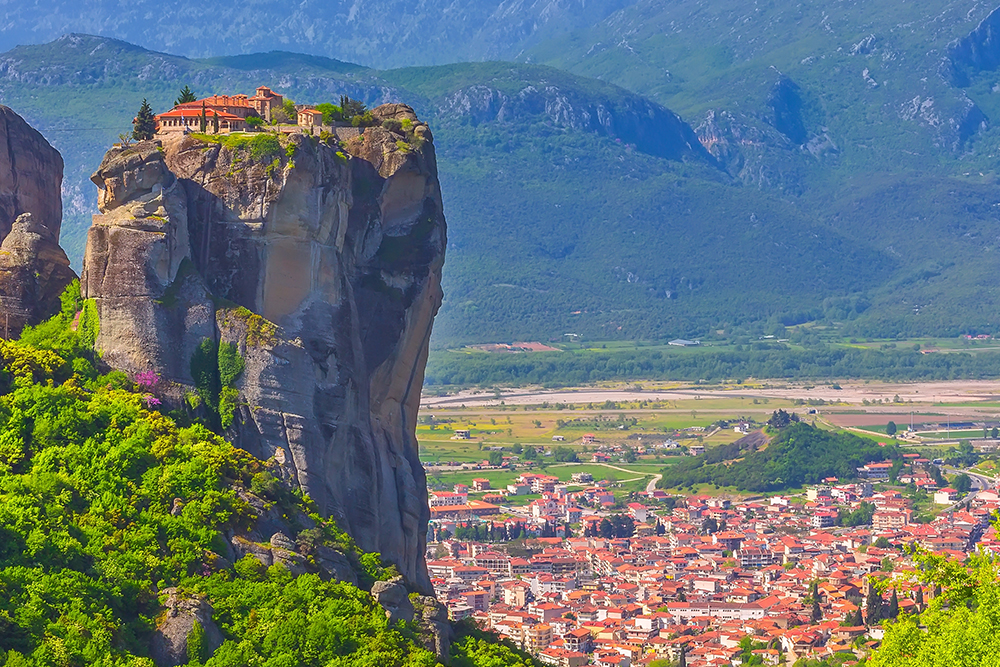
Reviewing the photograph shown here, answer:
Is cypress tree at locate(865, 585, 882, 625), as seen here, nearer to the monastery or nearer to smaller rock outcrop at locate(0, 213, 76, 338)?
the monastery

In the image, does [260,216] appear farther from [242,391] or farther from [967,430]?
[967,430]

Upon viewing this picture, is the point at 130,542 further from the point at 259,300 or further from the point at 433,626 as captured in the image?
the point at 259,300

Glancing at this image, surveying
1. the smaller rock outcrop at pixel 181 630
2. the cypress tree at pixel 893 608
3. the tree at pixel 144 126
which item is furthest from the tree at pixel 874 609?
the smaller rock outcrop at pixel 181 630

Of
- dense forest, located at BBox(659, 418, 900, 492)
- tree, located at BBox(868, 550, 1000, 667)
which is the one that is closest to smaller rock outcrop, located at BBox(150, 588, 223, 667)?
tree, located at BBox(868, 550, 1000, 667)

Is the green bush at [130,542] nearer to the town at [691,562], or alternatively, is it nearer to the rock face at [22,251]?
the rock face at [22,251]

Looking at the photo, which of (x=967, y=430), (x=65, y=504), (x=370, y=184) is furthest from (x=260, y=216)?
(x=967, y=430)

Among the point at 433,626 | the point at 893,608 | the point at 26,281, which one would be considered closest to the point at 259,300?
the point at 26,281

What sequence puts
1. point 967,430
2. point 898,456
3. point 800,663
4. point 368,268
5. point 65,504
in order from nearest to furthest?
point 65,504 < point 368,268 < point 800,663 < point 898,456 < point 967,430
